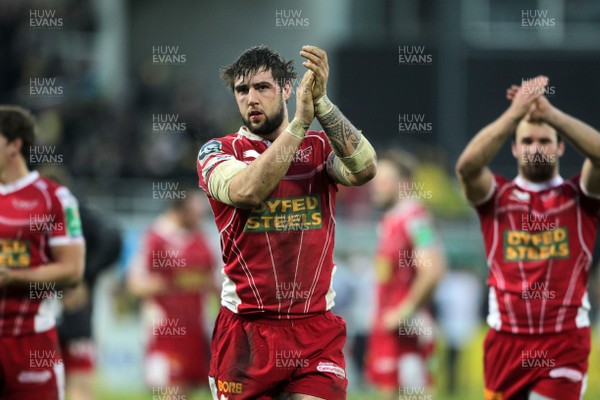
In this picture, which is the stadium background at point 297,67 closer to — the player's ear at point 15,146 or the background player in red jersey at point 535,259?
the player's ear at point 15,146

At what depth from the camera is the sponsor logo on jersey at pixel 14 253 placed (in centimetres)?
775

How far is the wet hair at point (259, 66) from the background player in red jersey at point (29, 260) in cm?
208

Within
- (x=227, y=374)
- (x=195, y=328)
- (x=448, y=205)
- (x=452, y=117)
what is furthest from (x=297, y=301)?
(x=452, y=117)

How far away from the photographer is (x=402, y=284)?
11398mm

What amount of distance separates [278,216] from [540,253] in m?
2.11

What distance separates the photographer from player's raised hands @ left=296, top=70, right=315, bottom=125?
594cm

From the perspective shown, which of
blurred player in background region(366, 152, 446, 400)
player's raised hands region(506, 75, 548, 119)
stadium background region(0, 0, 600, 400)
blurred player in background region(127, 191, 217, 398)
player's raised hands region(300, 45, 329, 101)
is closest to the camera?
player's raised hands region(300, 45, 329, 101)

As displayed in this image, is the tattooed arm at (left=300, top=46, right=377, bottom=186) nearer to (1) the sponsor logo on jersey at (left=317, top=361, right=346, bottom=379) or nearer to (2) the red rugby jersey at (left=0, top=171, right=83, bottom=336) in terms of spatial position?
(1) the sponsor logo on jersey at (left=317, top=361, right=346, bottom=379)

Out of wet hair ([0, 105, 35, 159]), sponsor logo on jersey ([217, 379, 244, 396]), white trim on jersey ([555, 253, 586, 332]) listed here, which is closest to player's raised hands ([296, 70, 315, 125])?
sponsor logo on jersey ([217, 379, 244, 396])

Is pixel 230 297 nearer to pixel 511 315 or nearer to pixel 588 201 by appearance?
pixel 511 315

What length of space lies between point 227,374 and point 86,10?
19.0 metres

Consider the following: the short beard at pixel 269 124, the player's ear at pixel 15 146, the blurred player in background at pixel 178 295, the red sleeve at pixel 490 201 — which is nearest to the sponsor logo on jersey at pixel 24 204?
the player's ear at pixel 15 146

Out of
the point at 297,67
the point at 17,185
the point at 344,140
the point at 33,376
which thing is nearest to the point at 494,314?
the point at 344,140

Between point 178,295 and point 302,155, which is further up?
point 302,155
